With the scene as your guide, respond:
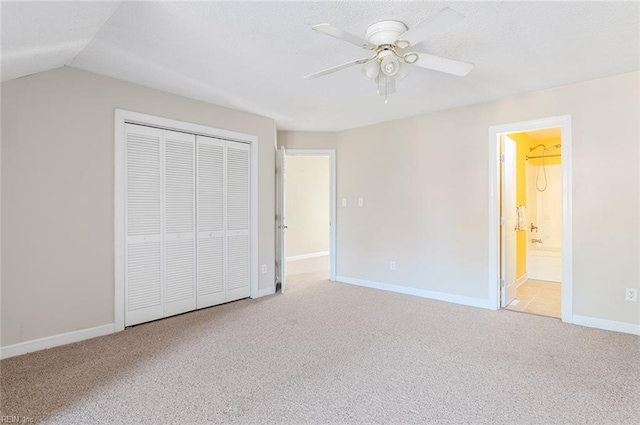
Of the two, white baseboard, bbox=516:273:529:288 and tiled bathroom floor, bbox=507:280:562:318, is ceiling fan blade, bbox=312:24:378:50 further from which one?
white baseboard, bbox=516:273:529:288

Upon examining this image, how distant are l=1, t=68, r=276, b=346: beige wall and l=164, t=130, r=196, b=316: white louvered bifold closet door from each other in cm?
47

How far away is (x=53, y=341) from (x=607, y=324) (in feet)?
15.3

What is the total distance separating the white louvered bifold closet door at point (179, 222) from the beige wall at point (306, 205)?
367 centimetres

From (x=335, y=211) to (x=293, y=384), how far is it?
324 centimetres

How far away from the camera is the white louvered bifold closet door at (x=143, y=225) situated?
3.08 meters

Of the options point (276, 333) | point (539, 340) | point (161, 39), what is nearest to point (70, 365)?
point (276, 333)

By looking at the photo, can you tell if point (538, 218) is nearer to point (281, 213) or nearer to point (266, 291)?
point (281, 213)

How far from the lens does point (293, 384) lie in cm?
208

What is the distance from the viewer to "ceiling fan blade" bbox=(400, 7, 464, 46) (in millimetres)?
1561

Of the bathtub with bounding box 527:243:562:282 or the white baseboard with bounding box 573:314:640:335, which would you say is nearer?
the white baseboard with bounding box 573:314:640:335

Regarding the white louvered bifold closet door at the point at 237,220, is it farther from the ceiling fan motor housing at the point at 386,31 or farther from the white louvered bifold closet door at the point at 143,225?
the ceiling fan motor housing at the point at 386,31

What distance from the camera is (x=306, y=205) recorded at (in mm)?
7516

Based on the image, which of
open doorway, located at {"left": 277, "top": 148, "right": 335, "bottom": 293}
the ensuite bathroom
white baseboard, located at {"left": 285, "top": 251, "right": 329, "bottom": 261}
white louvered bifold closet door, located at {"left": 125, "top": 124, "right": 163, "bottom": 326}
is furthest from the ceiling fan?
white baseboard, located at {"left": 285, "top": 251, "right": 329, "bottom": 261}

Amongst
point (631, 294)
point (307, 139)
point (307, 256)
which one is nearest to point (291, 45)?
point (307, 139)
